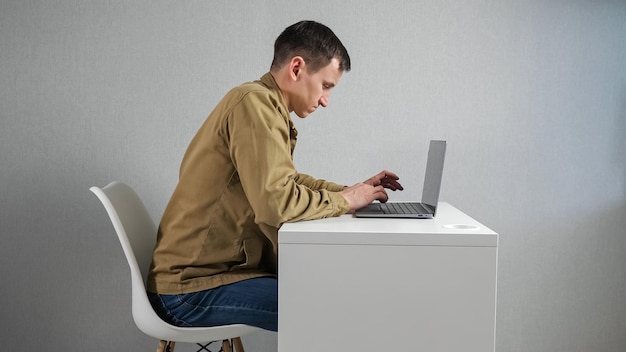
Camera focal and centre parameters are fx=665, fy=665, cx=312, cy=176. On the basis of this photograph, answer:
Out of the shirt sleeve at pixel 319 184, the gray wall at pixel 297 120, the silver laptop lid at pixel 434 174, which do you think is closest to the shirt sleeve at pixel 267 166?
the silver laptop lid at pixel 434 174

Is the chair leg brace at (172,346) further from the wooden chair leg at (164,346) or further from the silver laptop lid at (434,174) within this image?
the silver laptop lid at (434,174)

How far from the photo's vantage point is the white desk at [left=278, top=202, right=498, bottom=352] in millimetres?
1325

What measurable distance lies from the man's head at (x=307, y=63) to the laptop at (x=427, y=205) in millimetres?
324

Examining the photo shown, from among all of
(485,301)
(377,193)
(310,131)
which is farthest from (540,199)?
(485,301)

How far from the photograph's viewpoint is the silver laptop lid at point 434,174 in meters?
1.69

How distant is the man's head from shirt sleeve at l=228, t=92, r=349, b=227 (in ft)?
0.57

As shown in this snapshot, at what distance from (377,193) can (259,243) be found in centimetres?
32

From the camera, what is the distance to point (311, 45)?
1.66 metres

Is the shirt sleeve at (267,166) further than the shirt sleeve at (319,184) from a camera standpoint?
No

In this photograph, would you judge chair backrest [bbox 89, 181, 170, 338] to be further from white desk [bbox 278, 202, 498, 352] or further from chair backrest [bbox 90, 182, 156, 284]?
white desk [bbox 278, 202, 498, 352]

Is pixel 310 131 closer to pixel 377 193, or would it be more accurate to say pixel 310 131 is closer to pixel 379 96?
pixel 379 96

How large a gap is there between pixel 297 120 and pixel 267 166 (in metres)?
1.03

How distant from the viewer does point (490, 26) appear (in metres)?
2.42

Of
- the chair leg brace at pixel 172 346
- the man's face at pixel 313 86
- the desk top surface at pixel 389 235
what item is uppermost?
the man's face at pixel 313 86
